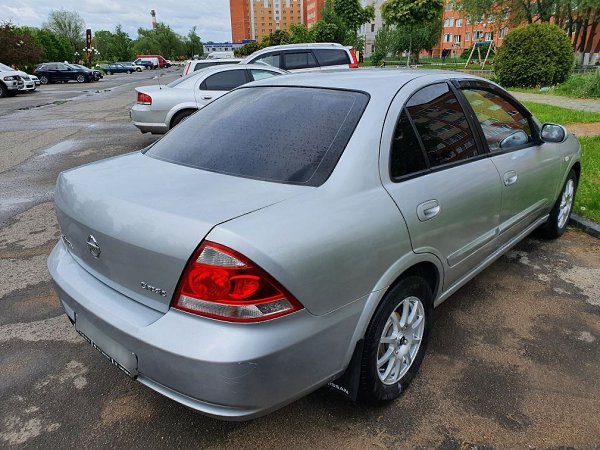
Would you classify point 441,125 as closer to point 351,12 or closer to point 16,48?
point 16,48

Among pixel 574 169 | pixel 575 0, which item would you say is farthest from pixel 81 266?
pixel 575 0

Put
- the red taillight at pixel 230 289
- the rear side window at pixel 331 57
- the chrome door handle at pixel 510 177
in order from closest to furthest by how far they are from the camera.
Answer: the red taillight at pixel 230 289 < the chrome door handle at pixel 510 177 < the rear side window at pixel 331 57

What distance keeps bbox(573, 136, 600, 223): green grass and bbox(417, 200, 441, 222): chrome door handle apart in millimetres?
3362

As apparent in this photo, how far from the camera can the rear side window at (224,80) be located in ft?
30.5

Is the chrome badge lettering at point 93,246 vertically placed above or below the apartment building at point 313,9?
below

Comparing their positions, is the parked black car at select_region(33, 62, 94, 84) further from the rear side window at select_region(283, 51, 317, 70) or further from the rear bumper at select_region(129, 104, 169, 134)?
the rear bumper at select_region(129, 104, 169, 134)

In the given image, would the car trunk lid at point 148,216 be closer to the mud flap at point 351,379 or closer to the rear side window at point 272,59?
the mud flap at point 351,379

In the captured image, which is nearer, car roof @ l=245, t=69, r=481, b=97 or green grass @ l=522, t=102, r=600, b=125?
car roof @ l=245, t=69, r=481, b=97

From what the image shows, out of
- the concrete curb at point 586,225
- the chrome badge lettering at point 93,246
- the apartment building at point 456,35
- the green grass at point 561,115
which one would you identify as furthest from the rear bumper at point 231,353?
the apartment building at point 456,35

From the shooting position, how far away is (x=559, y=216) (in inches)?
177

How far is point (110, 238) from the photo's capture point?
1.99 metres

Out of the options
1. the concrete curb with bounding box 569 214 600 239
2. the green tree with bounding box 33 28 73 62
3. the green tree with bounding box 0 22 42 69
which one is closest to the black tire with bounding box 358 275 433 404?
the concrete curb with bounding box 569 214 600 239

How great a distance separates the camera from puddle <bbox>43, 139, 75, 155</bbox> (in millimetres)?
9359

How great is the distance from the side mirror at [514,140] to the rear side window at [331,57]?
10011 mm
